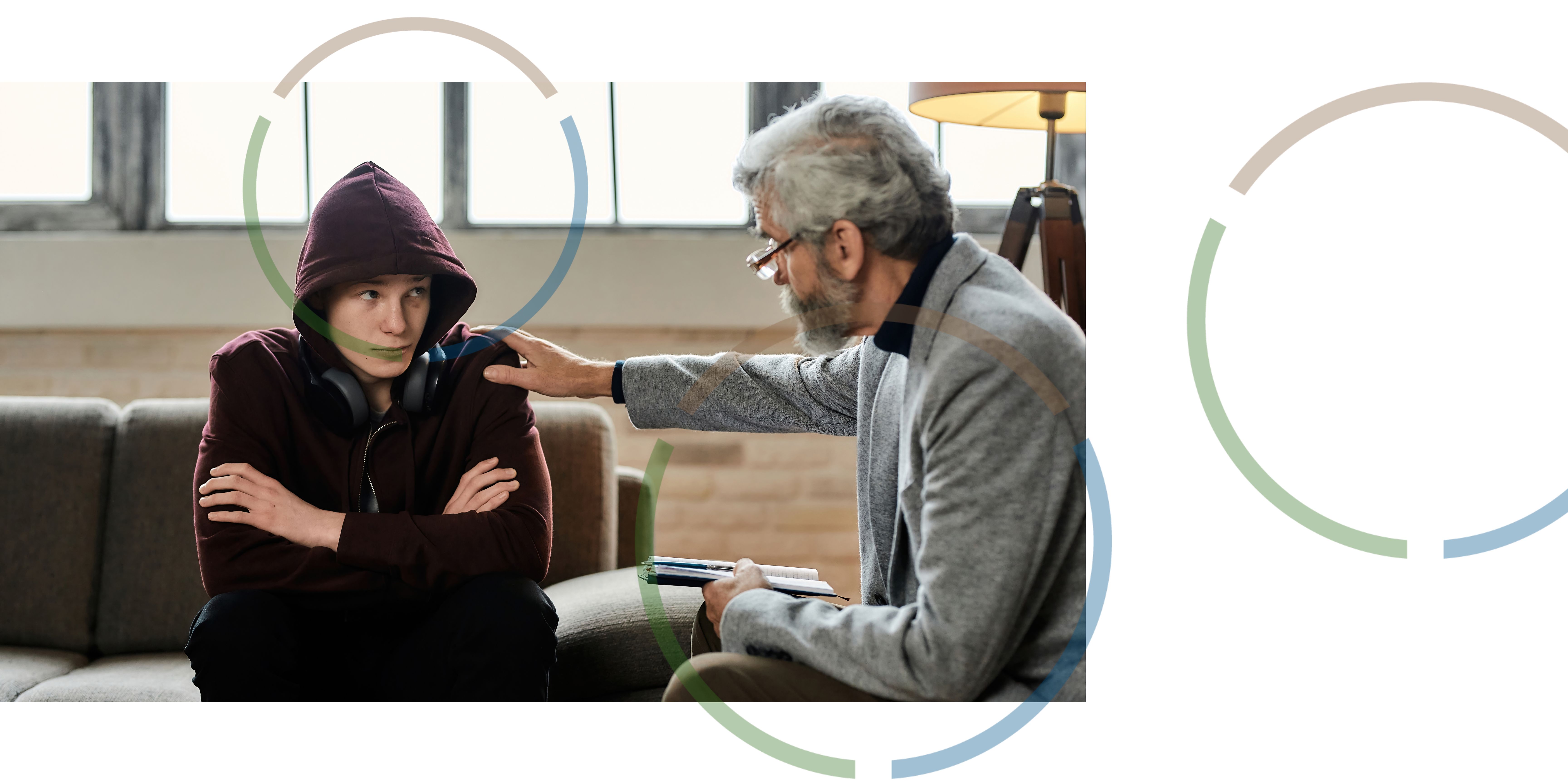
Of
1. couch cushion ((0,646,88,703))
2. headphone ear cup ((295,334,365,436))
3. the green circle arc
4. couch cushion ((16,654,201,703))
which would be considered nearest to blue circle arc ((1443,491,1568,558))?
the green circle arc

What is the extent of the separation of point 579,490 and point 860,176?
3.64ft

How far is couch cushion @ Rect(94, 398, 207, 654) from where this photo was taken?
6.31ft

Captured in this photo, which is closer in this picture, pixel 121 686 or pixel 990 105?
pixel 121 686

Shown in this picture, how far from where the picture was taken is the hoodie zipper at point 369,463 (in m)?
1.49

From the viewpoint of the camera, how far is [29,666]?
1.78 m

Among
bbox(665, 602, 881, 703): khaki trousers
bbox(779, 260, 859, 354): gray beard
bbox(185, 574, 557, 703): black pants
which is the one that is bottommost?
bbox(185, 574, 557, 703): black pants

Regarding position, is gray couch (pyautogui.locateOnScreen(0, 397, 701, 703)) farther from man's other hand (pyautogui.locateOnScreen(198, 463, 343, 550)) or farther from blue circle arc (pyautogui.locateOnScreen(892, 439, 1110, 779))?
blue circle arc (pyautogui.locateOnScreen(892, 439, 1110, 779))

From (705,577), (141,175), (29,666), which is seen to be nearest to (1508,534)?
(705,577)

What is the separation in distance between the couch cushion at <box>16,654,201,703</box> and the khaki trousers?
3.12 ft

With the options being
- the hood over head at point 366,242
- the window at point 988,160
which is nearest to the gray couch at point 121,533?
the hood over head at point 366,242

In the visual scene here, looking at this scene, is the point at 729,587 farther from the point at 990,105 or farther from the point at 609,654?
the point at 990,105
